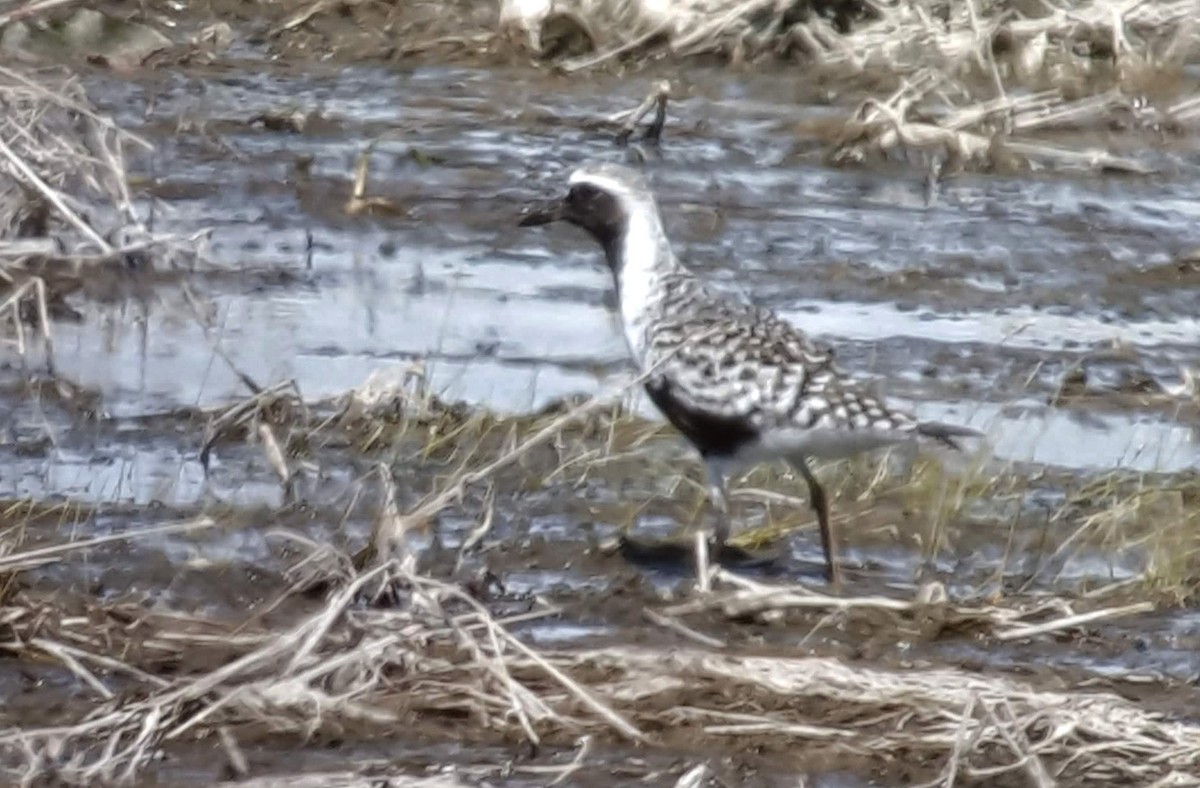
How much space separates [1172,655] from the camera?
5.73 meters

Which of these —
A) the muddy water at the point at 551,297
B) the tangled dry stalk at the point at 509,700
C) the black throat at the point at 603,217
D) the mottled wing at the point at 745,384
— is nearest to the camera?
the tangled dry stalk at the point at 509,700

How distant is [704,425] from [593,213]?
0.96 metres

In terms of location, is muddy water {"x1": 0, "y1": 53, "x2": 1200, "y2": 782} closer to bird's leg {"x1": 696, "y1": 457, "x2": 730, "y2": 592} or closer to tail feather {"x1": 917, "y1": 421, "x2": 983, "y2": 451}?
bird's leg {"x1": 696, "y1": 457, "x2": 730, "y2": 592}

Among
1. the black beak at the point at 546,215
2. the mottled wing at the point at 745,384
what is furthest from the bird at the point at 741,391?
the black beak at the point at 546,215

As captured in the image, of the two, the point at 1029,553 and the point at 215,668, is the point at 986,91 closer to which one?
the point at 1029,553

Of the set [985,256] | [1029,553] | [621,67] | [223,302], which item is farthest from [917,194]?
[1029,553]

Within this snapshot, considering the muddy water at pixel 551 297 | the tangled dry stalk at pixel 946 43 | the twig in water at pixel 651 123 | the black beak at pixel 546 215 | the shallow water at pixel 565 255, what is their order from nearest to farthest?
1. the muddy water at pixel 551 297
2. the black beak at pixel 546 215
3. the shallow water at pixel 565 255
4. the twig in water at pixel 651 123
5. the tangled dry stalk at pixel 946 43

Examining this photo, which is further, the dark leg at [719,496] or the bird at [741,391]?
the dark leg at [719,496]

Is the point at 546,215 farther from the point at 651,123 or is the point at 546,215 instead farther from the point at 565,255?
the point at 651,123

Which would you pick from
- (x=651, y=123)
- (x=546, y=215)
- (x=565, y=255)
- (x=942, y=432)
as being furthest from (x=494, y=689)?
(x=651, y=123)

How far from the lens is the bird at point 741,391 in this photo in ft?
19.1

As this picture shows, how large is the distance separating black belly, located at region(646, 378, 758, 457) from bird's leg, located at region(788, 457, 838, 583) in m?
0.17

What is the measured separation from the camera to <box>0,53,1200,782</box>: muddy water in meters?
6.37

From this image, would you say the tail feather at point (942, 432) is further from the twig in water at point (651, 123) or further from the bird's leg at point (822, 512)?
the twig in water at point (651, 123)
